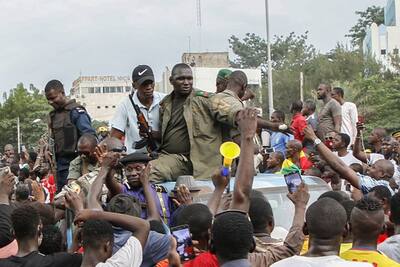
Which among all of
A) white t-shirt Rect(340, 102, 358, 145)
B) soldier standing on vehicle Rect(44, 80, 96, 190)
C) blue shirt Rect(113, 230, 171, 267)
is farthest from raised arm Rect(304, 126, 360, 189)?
white t-shirt Rect(340, 102, 358, 145)

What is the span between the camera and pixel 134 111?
805cm

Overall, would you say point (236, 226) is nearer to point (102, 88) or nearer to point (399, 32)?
point (399, 32)

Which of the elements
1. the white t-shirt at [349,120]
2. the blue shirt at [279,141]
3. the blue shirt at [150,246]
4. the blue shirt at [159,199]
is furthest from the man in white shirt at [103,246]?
the white t-shirt at [349,120]

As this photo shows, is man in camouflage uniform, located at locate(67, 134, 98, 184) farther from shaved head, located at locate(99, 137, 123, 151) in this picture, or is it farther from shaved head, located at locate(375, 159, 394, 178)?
shaved head, located at locate(375, 159, 394, 178)

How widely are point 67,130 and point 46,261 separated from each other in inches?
138

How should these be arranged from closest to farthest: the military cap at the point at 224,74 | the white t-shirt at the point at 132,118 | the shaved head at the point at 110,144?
the shaved head at the point at 110,144
the white t-shirt at the point at 132,118
the military cap at the point at 224,74

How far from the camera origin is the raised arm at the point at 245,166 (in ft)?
16.8

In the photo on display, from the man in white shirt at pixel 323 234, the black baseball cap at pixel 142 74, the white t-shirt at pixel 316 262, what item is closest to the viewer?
the white t-shirt at pixel 316 262

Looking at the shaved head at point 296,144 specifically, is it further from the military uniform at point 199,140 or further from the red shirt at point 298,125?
the military uniform at point 199,140

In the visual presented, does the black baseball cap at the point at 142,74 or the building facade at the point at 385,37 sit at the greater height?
the building facade at the point at 385,37

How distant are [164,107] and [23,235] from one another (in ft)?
9.23

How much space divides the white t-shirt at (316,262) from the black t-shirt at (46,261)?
1.41m

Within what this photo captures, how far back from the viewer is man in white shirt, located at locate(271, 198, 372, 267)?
174 inches

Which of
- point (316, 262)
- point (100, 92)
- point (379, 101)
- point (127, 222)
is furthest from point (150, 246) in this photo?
point (100, 92)
